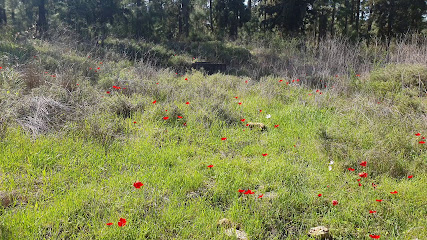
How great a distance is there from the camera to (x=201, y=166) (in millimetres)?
3162

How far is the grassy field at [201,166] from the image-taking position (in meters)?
2.29

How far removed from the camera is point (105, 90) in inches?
222

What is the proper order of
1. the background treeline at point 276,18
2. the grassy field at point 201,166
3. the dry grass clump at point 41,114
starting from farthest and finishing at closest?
the background treeline at point 276,18 < the dry grass clump at point 41,114 < the grassy field at point 201,166

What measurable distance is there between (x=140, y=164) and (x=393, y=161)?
268cm

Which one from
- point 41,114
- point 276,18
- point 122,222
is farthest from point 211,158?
point 276,18

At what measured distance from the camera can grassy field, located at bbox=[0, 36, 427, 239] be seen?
7.50 feet

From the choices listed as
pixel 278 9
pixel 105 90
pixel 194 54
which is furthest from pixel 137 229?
pixel 278 9

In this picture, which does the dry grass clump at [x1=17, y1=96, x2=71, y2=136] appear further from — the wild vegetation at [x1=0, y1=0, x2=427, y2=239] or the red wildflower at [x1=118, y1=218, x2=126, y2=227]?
the red wildflower at [x1=118, y1=218, x2=126, y2=227]

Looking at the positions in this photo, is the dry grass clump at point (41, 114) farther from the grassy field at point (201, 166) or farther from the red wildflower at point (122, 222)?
the red wildflower at point (122, 222)

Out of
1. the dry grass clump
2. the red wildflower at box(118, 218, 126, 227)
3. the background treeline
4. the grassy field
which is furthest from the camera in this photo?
the background treeline

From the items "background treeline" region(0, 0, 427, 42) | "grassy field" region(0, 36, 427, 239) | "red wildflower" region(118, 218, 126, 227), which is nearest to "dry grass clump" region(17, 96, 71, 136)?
"grassy field" region(0, 36, 427, 239)

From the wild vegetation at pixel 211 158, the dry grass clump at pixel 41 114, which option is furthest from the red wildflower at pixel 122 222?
the dry grass clump at pixel 41 114

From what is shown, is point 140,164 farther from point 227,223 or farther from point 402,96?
point 402,96

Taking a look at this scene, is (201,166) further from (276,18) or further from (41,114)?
(276,18)
